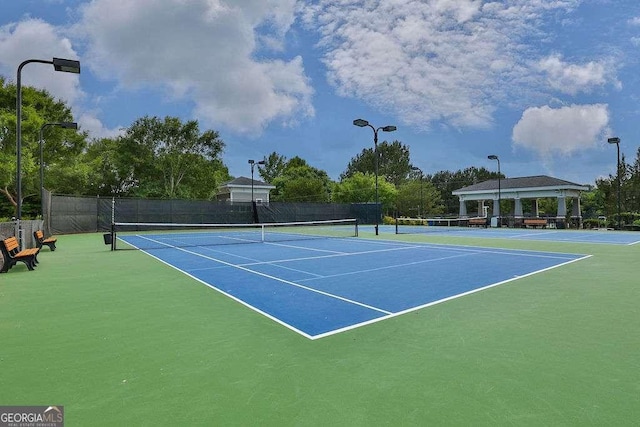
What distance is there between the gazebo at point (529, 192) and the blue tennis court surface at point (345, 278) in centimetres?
2817

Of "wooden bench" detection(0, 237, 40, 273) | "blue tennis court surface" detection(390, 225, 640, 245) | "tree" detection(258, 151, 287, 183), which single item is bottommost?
"blue tennis court surface" detection(390, 225, 640, 245)

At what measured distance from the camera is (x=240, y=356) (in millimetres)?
3809

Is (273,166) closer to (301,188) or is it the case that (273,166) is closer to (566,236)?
(301,188)

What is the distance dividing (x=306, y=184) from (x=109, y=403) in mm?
60153

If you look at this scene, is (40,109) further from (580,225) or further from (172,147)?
(580,225)

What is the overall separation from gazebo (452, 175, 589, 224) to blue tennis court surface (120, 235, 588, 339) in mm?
28169

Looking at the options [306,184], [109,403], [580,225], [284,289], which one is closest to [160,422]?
[109,403]

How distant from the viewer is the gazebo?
39375mm

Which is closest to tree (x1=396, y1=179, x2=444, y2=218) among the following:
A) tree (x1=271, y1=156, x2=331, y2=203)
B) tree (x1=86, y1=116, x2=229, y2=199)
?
tree (x1=271, y1=156, x2=331, y2=203)

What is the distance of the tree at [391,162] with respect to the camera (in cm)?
8412

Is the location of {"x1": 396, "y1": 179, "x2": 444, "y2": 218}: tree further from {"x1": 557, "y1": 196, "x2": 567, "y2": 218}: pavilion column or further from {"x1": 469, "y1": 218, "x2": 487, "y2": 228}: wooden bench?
{"x1": 469, "y1": 218, "x2": 487, "y2": 228}: wooden bench
